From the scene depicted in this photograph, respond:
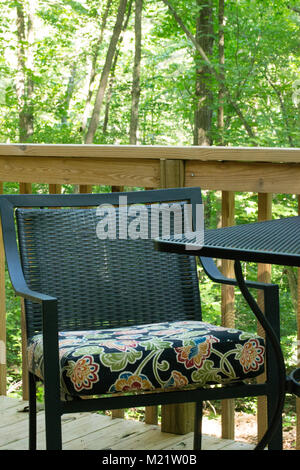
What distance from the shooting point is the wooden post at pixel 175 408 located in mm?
2424

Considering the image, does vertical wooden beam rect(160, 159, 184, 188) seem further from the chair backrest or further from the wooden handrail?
the chair backrest

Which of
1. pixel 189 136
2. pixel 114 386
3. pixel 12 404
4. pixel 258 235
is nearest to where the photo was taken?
pixel 258 235

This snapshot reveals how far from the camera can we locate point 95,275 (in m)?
2.16

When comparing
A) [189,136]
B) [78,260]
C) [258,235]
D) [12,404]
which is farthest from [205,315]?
[189,136]

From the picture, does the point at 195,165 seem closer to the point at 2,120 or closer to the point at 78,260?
the point at 78,260

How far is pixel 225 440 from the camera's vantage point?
2.42 meters

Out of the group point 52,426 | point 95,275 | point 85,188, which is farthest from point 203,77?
point 52,426

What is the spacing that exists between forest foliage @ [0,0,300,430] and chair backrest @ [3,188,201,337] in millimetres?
5539

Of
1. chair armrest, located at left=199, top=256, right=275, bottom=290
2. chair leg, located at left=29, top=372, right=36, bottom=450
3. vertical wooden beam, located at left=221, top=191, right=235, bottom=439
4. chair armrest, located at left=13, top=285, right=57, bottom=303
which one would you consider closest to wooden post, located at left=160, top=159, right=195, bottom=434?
vertical wooden beam, located at left=221, top=191, right=235, bottom=439

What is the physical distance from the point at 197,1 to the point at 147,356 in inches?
367

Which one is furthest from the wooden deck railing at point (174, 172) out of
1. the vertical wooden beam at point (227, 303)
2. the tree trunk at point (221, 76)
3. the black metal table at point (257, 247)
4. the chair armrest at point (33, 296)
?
the tree trunk at point (221, 76)

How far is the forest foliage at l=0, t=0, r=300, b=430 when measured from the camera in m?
9.89

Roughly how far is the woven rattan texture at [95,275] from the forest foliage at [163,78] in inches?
217

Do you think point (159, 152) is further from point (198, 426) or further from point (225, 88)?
point (225, 88)
